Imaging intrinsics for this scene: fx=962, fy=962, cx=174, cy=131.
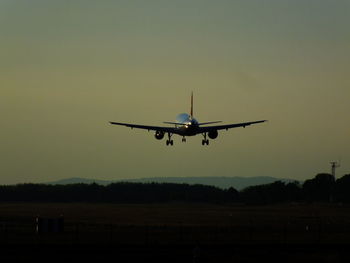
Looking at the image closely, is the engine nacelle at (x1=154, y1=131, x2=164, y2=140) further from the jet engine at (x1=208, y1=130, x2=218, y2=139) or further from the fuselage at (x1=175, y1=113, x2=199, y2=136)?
the jet engine at (x1=208, y1=130, x2=218, y2=139)

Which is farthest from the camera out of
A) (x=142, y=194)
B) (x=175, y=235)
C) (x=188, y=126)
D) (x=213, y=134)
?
(x=142, y=194)

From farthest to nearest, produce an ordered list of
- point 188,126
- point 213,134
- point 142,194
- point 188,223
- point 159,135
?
point 142,194
point 159,135
point 213,134
point 188,223
point 188,126

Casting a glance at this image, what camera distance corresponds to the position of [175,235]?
91.6m

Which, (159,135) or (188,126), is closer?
(188,126)

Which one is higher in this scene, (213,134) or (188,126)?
(188,126)

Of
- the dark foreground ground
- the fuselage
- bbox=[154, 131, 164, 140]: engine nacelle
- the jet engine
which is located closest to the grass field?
the dark foreground ground

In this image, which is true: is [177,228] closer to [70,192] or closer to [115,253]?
[115,253]

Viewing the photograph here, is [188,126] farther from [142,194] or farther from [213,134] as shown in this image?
[142,194]

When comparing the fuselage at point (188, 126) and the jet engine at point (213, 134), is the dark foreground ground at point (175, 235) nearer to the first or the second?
the jet engine at point (213, 134)

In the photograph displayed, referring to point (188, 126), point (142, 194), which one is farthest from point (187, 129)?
point (142, 194)

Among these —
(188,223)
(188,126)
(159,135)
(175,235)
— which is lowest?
(175,235)

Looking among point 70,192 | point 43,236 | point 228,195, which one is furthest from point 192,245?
point 228,195

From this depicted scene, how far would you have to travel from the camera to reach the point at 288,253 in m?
71.1

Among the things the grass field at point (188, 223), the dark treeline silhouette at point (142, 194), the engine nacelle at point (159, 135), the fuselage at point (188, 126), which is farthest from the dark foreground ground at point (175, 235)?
the dark treeline silhouette at point (142, 194)
